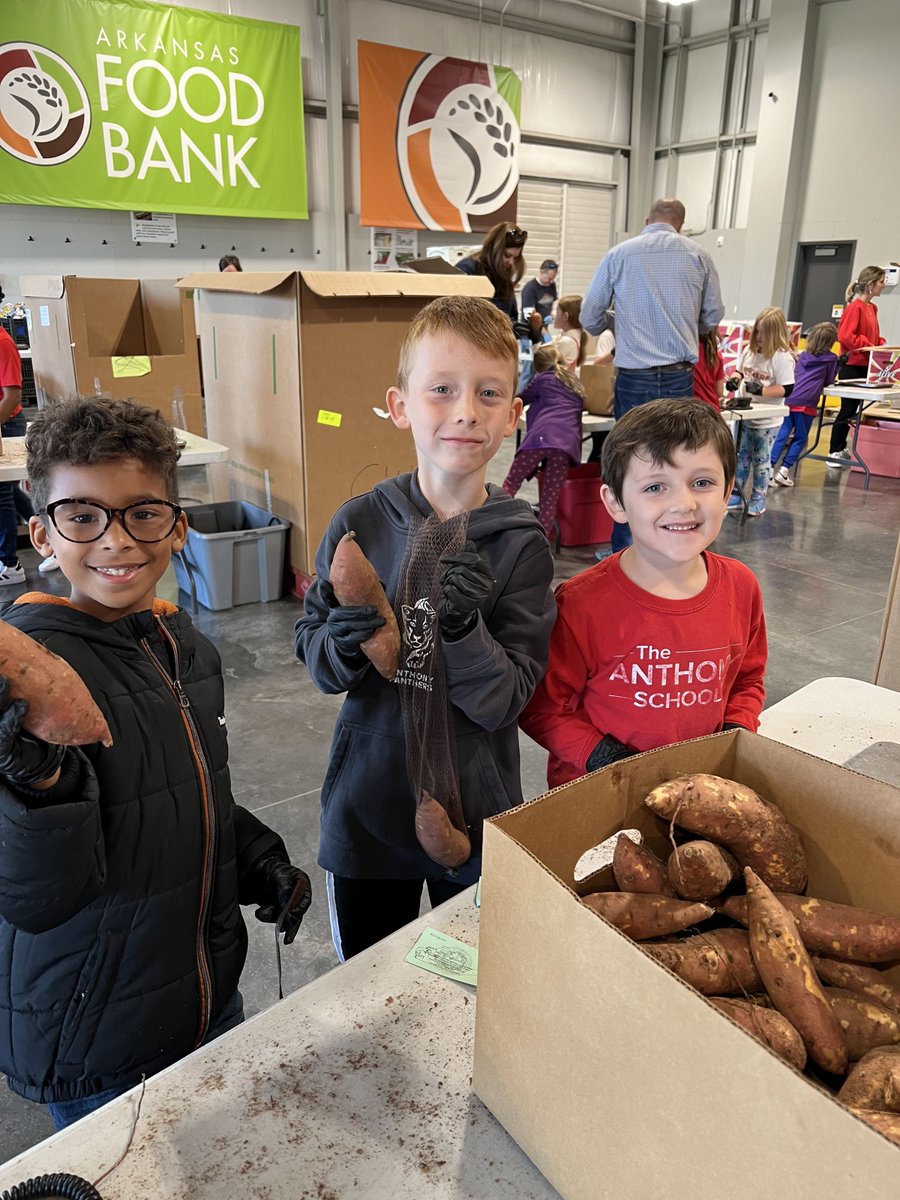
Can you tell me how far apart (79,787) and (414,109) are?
34.9 feet

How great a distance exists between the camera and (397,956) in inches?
34.7

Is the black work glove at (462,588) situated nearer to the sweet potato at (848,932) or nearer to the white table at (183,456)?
the sweet potato at (848,932)

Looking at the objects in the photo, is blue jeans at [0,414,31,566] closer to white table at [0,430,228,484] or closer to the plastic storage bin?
white table at [0,430,228,484]

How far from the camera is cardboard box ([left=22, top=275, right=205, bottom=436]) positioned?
15.5ft

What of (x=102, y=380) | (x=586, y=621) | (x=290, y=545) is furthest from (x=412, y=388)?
(x=102, y=380)

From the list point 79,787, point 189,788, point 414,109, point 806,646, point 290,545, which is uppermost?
point 414,109

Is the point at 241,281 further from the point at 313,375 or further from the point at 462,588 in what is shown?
the point at 462,588

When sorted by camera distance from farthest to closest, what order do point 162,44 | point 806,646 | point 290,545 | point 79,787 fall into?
point 162,44
point 290,545
point 806,646
point 79,787

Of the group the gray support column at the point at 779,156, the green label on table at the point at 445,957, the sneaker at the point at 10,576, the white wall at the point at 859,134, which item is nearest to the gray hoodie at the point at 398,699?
the green label on table at the point at 445,957

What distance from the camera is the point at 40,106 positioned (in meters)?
7.32

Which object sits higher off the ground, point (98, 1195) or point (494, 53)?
point (494, 53)

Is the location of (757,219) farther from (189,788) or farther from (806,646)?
(189,788)

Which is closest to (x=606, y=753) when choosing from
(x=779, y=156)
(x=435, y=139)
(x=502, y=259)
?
(x=502, y=259)

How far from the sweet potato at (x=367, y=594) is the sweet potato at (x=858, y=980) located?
511mm
